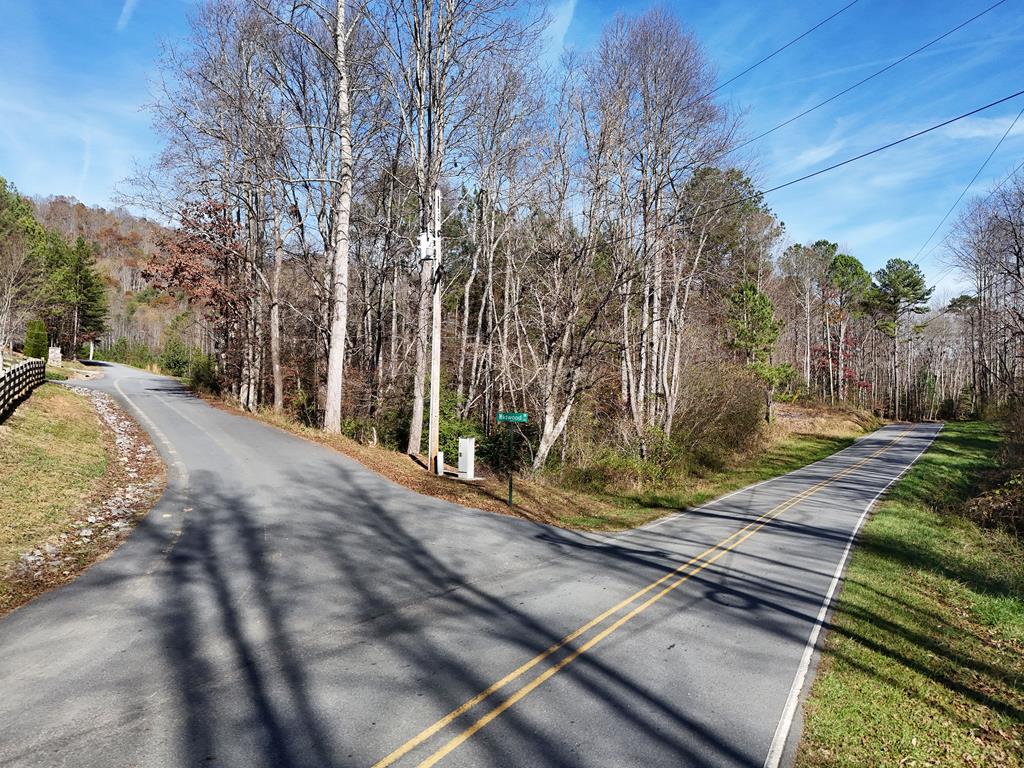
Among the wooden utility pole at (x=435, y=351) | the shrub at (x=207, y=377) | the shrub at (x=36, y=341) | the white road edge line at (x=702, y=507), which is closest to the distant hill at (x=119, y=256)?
the shrub at (x=36, y=341)

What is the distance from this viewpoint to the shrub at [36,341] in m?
39.6

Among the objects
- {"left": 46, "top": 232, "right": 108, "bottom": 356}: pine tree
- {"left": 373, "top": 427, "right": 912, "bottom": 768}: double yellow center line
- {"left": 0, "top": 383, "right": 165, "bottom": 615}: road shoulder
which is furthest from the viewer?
{"left": 46, "top": 232, "right": 108, "bottom": 356}: pine tree

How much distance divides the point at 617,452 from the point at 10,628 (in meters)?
17.1

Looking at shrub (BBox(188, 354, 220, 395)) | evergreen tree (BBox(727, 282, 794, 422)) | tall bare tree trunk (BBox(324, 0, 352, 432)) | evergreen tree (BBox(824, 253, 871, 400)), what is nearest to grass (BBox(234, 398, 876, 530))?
tall bare tree trunk (BBox(324, 0, 352, 432))

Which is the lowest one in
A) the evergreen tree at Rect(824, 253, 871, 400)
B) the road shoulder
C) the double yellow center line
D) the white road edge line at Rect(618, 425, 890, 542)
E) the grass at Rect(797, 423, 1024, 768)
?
the white road edge line at Rect(618, 425, 890, 542)

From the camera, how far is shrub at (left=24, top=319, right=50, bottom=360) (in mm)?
39594

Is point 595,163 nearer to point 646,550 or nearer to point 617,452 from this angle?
point 617,452

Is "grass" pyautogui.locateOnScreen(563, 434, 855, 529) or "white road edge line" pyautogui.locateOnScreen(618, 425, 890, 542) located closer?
"white road edge line" pyautogui.locateOnScreen(618, 425, 890, 542)

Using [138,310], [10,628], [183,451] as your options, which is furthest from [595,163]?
[138,310]

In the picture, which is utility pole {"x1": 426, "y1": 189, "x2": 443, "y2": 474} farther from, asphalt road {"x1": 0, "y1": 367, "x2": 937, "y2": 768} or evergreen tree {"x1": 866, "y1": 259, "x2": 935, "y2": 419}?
evergreen tree {"x1": 866, "y1": 259, "x2": 935, "y2": 419}

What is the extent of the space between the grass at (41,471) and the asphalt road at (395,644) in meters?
1.20

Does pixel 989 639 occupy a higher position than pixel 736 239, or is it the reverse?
pixel 736 239

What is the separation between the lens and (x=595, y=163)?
59.5 feet

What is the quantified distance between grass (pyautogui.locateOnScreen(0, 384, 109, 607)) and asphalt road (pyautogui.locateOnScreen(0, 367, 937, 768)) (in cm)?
120
